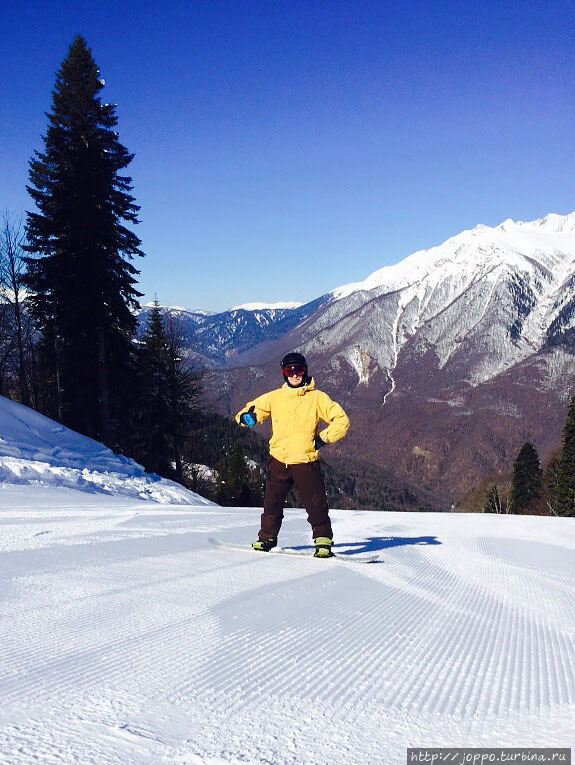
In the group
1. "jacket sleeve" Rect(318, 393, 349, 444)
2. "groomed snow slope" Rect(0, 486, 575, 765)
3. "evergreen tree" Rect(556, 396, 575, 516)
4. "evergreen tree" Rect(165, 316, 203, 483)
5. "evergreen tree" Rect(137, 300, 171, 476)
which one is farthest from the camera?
"evergreen tree" Rect(556, 396, 575, 516)

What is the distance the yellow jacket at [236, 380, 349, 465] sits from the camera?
4.57 metres

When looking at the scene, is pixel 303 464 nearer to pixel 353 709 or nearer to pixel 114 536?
pixel 114 536

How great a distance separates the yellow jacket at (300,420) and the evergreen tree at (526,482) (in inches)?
1942

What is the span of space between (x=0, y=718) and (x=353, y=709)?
0.94 meters

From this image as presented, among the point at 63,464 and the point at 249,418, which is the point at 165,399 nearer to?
the point at 63,464

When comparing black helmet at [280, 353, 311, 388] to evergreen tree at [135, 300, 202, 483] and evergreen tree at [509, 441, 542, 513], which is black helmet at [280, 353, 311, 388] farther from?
evergreen tree at [509, 441, 542, 513]

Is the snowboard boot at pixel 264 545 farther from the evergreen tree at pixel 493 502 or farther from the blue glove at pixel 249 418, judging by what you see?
the evergreen tree at pixel 493 502

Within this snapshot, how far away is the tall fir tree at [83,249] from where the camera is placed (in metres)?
18.5

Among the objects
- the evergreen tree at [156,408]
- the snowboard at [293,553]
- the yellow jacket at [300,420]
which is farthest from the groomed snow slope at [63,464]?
the evergreen tree at [156,408]

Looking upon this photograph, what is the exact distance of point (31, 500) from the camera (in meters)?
6.53

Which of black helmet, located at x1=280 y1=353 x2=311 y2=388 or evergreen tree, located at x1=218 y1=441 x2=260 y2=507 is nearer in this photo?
black helmet, located at x1=280 y1=353 x2=311 y2=388

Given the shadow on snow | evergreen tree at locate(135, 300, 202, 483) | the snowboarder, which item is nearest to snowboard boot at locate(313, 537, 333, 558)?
the snowboarder

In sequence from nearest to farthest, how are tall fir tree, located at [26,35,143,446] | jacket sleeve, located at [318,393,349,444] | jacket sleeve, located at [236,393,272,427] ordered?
jacket sleeve, located at [318,393,349,444], jacket sleeve, located at [236,393,272,427], tall fir tree, located at [26,35,143,446]

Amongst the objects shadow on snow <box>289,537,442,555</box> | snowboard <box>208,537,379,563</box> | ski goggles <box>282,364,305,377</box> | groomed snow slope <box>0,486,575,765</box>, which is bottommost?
shadow on snow <box>289,537,442,555</box>
